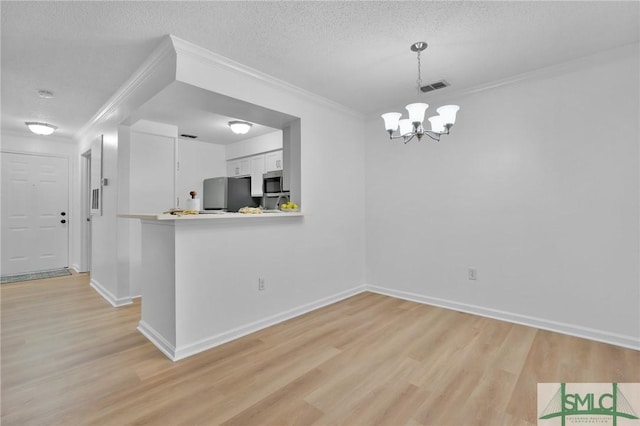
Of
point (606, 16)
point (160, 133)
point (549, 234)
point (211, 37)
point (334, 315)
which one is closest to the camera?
point (606, 16)

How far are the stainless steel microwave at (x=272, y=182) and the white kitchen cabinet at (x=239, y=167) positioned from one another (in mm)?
597

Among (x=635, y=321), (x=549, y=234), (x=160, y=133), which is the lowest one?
(x=635, y=321)

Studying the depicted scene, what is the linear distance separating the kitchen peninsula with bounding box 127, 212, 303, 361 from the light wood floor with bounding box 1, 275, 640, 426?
130 mm

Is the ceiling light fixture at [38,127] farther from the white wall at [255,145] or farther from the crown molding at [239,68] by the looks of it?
the crown molding at [239,68]

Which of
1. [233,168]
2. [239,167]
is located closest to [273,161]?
[239,167]

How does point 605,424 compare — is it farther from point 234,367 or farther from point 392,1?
point 392,1

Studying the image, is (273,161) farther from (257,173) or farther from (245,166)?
(245,166)

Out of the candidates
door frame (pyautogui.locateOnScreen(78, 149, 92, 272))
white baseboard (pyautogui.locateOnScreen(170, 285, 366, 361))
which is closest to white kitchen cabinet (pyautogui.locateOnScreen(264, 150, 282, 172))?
white baseboard (pyautogui.locateOnScreen(170, 285, 366, 361))

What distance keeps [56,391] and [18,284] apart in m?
3.91

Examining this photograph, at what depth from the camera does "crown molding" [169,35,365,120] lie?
2361 millimetres

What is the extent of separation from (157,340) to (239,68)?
2.46 meters

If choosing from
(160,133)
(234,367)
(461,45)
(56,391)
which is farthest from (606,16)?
(160,133)

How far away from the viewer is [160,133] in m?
4.38

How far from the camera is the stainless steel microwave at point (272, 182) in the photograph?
16.6ft
